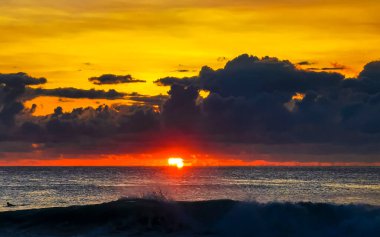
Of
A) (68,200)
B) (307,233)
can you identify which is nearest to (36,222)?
(307,233)

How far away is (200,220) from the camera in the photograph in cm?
4100

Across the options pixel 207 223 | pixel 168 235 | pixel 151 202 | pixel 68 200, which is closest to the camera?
pixel 168 235

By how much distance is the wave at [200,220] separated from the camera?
3866 centimetres

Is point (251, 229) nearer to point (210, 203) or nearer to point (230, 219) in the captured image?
point (230, 219)

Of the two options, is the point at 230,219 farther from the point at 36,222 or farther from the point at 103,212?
the point at 36,222

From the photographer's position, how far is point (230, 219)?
40.1 m

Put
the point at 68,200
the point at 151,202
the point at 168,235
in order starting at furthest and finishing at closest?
the point at 68,200 < the point at 151,202 < the point at 168,235

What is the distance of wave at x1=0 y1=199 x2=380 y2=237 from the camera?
1522 inches

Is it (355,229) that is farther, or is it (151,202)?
(151,202)

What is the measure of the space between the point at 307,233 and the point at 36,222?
17.3 meters

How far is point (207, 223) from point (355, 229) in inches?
355

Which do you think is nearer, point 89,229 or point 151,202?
point 89,229

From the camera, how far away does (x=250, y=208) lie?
135 feet

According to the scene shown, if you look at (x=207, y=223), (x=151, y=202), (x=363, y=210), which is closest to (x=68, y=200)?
(x=151, y=202)
